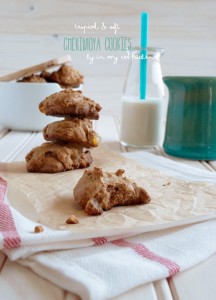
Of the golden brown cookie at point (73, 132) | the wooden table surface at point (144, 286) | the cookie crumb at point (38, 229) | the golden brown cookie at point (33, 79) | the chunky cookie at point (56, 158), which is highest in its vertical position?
the golden brown cookie at point (33, 79)

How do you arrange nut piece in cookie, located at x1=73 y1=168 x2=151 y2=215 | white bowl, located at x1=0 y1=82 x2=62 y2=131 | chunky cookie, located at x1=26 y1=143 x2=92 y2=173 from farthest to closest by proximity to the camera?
white bowl, located at x1=0 y1=82 x2=62 y2=131 → chunky cookie, located at x1=26 y1=143 x2=92 y2=173 → nut piece in cookie, located at x1=73 y1=168 x2=151 y2=215

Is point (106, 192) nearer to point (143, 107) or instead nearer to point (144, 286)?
point (144, 286)

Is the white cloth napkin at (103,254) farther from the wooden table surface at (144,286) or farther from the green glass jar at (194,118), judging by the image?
the green glass jar at (194,118)

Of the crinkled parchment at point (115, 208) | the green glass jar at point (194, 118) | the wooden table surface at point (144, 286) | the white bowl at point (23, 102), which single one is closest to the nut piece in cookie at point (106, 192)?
the crinkled parchment at point (115, 208)

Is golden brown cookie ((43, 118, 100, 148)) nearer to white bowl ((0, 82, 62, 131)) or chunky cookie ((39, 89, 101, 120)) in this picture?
chunky cookie ((39, 89, 101, 120))

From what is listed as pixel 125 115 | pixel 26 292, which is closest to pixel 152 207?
pixel 26 292

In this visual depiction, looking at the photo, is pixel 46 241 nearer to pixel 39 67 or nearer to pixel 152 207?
pixel 152 207

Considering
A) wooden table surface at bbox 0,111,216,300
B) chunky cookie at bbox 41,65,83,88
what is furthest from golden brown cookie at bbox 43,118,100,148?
chunky cookie at bbox 41,65,83,88
